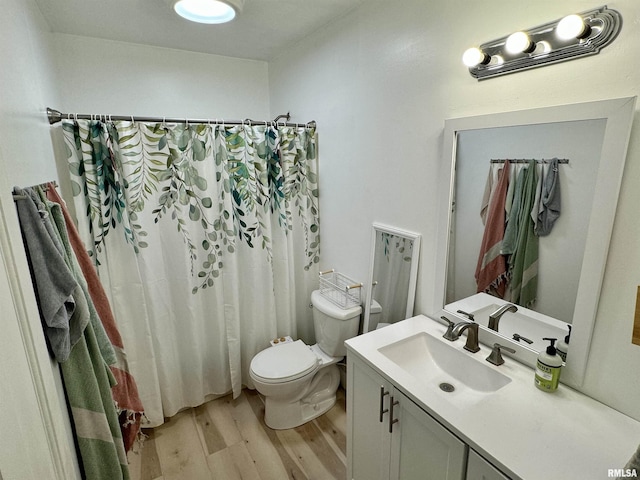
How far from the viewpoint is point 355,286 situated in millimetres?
2055

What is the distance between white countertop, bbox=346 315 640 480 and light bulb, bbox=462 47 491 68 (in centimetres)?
119

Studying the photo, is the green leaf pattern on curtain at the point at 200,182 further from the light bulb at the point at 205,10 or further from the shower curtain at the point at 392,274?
the shower curtain at the point at 392,274

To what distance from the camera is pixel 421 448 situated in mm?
1175

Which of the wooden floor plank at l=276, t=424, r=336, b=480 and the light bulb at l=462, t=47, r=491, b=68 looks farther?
the wooden floor plank at l=276, t=424, r=336, b=480

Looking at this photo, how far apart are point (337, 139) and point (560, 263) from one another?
1440mm

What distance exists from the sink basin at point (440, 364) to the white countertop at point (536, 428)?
82mm

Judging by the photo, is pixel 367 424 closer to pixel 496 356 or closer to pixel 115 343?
pixel 496 356

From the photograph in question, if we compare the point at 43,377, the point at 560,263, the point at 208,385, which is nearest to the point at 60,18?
the point at 43,377

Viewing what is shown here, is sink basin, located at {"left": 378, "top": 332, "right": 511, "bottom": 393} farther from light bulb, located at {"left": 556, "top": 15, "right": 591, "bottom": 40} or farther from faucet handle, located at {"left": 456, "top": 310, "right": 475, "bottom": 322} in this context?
light bulb, located at {"left": 556, "top": 15, "right": 591, "bottom": 40}

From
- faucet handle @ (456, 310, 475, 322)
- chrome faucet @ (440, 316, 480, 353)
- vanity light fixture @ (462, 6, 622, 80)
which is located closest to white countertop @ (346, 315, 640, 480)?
chrome faucet @ (440, 316, 480, 353)

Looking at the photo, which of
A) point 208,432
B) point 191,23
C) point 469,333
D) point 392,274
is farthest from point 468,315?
point 191,23

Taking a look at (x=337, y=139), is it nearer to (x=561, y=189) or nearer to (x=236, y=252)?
(x=236, y=252)

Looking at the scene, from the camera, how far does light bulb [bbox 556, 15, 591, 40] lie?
0.95 meters

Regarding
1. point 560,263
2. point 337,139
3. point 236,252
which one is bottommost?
point 236,252
